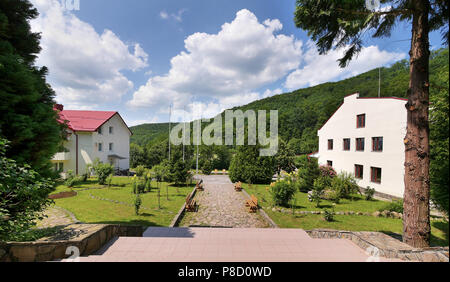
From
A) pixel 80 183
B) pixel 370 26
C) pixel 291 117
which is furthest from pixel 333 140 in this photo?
pixel 291 117

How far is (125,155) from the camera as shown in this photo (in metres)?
23.3

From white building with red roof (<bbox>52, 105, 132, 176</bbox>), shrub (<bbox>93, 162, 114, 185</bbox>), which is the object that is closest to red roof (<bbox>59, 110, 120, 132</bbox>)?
white building with red roof (<bbox>52, 105, 132, 176</bbox>)

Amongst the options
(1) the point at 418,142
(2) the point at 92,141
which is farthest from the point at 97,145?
(1) the point at 418,142

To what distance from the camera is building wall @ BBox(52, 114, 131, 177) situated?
18125 millimetres

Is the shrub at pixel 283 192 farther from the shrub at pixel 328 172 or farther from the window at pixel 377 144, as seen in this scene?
the window at pixel 377 144

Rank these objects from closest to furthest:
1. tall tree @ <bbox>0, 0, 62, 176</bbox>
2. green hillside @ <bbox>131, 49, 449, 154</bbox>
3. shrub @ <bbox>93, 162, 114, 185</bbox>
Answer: tall tree @ <bbox>0, 0, 62, 176</bbox> < shrub @ <bbox>93, 162, 114, 185</bbox> < green hillside @ <bbox>131, 49, 449, 154</bbox>

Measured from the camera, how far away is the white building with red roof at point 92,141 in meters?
18.0

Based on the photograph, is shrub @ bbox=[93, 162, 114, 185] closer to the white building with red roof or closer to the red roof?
the white building with red roof

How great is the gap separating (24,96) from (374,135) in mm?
17386

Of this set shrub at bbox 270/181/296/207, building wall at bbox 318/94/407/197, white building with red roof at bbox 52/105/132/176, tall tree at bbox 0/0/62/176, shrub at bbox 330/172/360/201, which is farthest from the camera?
white building with red roof at bbox 52/105/132/176

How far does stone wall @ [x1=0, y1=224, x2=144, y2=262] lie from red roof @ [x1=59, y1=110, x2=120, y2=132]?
62.9ft

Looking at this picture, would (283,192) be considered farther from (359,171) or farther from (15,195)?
(359,171)

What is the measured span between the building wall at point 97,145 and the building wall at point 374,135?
76.5ft

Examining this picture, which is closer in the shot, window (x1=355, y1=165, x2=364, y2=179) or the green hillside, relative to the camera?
window (x1=355, y1=165, x2=364, y2=179)
